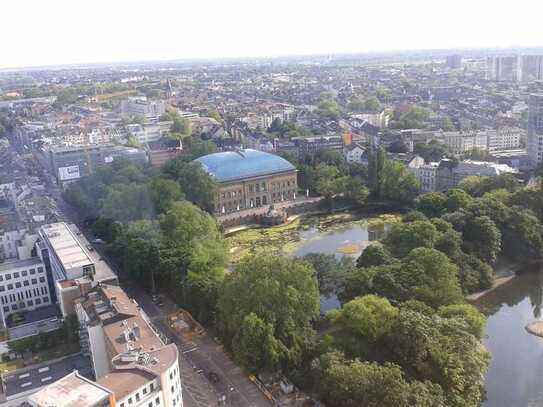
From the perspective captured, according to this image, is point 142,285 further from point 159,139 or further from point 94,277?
point 159,139

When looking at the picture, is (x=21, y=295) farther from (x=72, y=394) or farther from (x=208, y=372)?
(x=72, y=394)

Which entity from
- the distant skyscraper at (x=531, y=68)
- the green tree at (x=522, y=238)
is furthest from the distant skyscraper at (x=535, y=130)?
the distant skyscraper at (x=531, y=68)

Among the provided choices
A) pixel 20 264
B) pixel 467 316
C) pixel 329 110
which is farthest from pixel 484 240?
pixel 329 110

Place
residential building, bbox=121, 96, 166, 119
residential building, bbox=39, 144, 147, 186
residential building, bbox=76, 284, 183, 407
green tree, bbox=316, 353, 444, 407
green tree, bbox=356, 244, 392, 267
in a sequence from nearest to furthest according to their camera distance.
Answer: residential building, bbox=76, 284, 183, 407, green tree, bbox=316, 353, 444, 407, green tree, bbox=356, 244, 392, 267, residential building, bbox=39, 144, 147, 186, residential building, bbox=121, 96, 166, 119

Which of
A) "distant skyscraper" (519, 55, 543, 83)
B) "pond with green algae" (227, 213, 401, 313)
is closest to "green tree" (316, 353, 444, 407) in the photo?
"pond with green algae" (227, 213, 401, 313)

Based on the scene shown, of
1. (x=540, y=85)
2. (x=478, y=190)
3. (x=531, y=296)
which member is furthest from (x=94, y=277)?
(x=540, y=85)

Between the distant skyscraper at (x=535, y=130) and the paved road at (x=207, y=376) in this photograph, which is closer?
the paved road at (x=207, y=376)

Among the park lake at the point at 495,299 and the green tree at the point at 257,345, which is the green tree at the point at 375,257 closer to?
the park lake at the point at 495,299

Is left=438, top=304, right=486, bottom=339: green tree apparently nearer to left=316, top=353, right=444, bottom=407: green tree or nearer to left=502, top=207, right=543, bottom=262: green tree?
left=316, top=353, right=444, bottom=407: green tree
